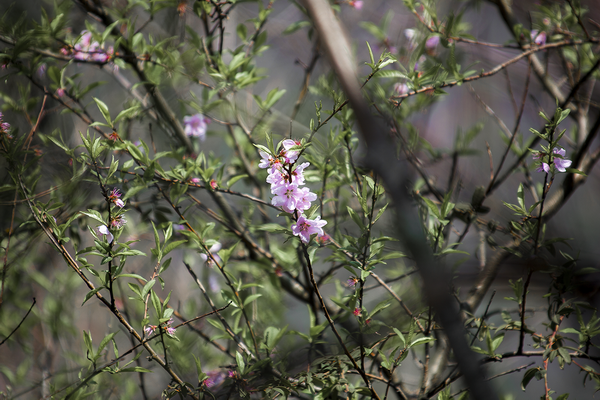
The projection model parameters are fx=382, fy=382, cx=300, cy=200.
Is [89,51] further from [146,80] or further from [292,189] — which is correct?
[292,189]

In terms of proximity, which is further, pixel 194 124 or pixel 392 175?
pixel 194 124

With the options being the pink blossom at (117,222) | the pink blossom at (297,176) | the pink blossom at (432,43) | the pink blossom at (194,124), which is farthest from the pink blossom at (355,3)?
the pink blossom at (117,222)

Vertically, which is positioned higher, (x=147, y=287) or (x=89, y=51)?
(x=89, y=51)

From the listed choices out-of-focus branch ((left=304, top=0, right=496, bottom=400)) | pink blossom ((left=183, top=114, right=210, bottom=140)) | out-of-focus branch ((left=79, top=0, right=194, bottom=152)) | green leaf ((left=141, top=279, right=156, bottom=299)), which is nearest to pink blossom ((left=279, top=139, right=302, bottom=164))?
out-of-focus branch ((left=304, top=0, right=496, bottom=400))

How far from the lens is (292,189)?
66 cm

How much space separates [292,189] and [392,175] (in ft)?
0.87

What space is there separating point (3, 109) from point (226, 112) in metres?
0.65

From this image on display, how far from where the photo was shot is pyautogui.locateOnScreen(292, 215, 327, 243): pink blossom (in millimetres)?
664

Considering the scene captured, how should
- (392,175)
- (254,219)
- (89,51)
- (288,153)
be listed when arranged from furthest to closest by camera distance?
(254,219) → (89,51) → (288,153) → (392,175)

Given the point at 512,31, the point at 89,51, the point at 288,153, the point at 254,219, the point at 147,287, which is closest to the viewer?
the point at 288,153

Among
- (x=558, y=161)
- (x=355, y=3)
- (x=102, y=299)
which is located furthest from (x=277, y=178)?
(x=355, y=3)

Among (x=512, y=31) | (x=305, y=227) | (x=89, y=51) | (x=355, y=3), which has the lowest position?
(x=305, y=227)

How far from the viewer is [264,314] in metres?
1.36

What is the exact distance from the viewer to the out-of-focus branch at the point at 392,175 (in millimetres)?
414
